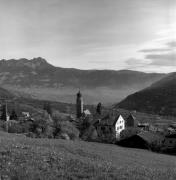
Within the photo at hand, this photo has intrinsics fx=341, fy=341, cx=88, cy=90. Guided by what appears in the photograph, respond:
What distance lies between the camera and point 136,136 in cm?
9125

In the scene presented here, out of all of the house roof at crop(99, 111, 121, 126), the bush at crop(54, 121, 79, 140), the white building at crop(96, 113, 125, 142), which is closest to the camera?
the bush at crop(54, 121, 79, 140)

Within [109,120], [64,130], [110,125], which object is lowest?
[110,125]

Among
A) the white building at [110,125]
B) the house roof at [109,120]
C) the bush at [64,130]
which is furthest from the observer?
→ the house roof at [109,120]

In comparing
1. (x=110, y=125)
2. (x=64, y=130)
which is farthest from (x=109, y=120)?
(x=64, y=130)

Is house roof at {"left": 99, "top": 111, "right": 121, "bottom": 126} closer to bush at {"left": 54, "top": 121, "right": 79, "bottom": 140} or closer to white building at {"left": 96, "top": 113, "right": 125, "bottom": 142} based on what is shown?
white building at {"left": 96, "top": 113, "right": 125, "bottom": 142}

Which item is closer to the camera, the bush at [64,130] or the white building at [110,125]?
the bush at [64,130]

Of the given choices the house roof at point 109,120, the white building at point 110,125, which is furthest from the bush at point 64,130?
the house roof at point 109,120

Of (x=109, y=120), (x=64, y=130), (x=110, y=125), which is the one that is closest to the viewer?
(x=64, y=130)

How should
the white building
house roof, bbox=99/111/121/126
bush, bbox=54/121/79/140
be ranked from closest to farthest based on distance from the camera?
bush, bbox=54/121/79/140, the white building, house roof, bbox=99/111/121/126

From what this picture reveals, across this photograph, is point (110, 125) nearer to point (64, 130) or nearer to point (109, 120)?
point (109, 120)

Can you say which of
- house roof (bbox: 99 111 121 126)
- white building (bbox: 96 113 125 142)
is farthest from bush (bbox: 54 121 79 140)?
house roof (bbox: 99 111 121 126)

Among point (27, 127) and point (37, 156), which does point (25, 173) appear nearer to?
point (37, 156)

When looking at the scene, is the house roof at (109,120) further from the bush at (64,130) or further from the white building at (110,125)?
the bush at (64,130)

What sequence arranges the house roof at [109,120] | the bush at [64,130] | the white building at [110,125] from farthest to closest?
the house roof at [109,120] → the white building at [110,125] → the bush at [64,130]
